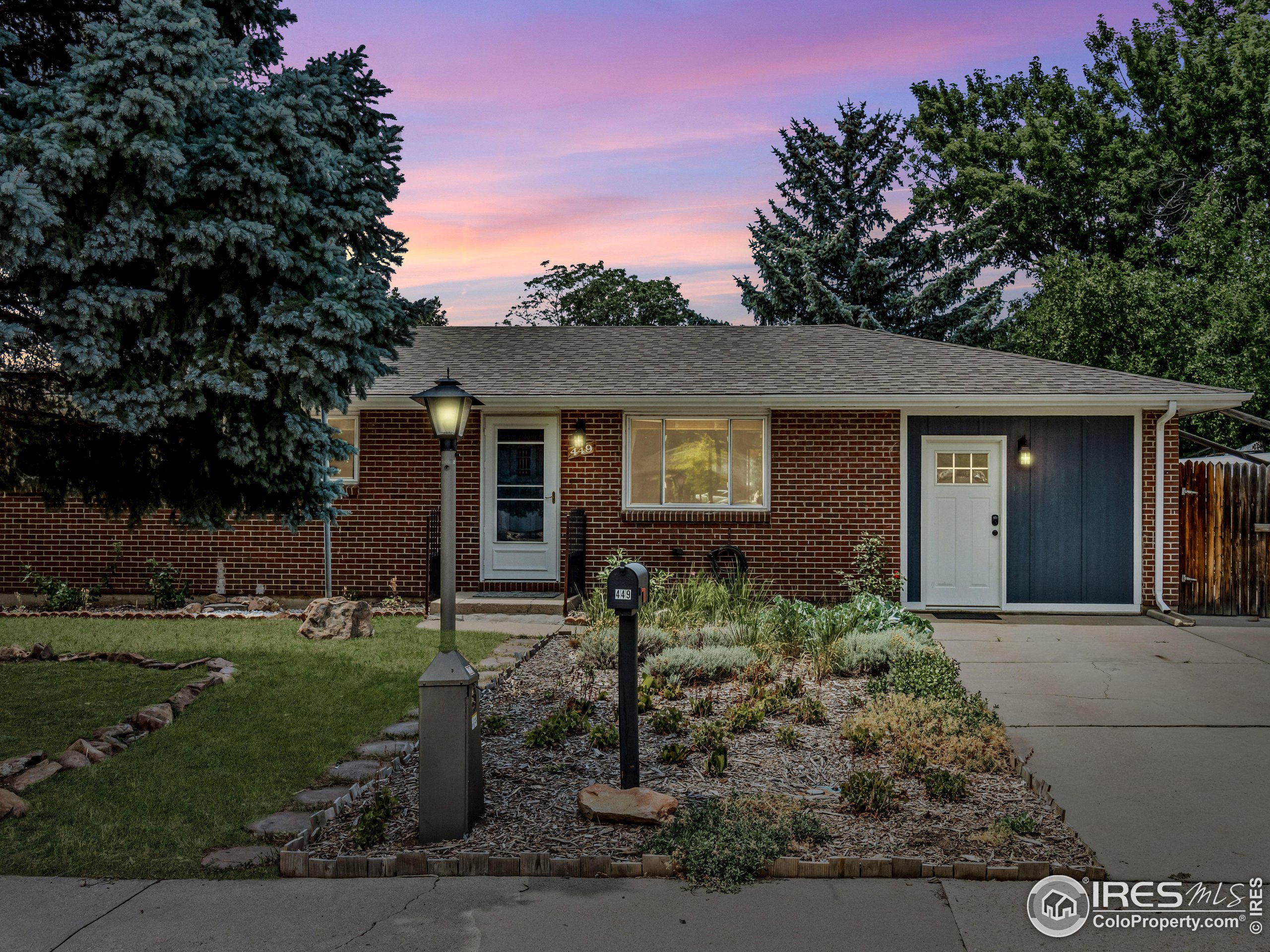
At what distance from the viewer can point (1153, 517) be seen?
1141cm

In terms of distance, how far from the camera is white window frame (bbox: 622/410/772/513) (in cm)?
1186

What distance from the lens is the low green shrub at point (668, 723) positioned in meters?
6.08

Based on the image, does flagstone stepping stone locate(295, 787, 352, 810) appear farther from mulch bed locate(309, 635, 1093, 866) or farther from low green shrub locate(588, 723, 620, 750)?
low green shrub locate(588, 723, 620, 750)

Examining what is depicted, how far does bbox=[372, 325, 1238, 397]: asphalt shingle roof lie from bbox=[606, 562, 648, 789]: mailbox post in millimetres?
6721

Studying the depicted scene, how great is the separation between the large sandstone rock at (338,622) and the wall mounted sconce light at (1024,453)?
310 inches

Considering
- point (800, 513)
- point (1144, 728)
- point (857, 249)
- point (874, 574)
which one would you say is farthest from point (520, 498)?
point (857, 249)

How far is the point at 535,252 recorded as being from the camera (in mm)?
36594

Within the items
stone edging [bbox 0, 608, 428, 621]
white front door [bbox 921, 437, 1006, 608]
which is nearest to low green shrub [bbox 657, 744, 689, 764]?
stone edging [bbox 0, 608, 428, 621]

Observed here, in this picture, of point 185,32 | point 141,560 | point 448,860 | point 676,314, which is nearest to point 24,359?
point 185,32

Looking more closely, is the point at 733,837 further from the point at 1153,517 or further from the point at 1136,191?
the point at 1136,191

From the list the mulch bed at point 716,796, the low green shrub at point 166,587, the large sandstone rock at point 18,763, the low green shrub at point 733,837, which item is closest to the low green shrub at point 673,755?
the mulch bed at point 716,796

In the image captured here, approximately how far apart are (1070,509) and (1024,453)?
0.92 m

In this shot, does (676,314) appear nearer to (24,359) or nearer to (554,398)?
(554,398)

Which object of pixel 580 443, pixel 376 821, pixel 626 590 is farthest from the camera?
pixel 580 443
